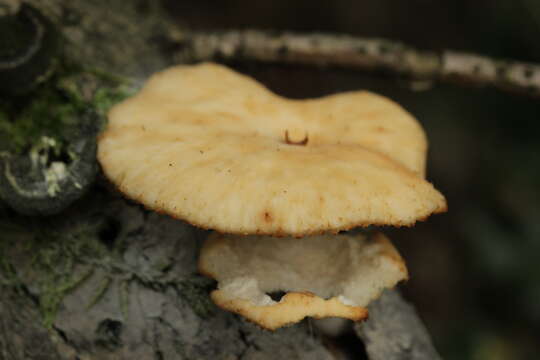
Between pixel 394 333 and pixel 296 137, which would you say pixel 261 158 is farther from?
pixel 394 333

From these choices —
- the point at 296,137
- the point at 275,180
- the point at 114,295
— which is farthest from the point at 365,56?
the point at 114,295

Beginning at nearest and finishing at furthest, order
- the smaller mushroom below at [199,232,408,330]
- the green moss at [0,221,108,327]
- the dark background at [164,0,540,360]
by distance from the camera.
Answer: the smaller mushroom below at [199,232,408,330], the green moss at [0,221,108,327], the dark background at [164,0,540,360]

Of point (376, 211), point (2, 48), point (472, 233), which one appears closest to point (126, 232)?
point (2, 48)

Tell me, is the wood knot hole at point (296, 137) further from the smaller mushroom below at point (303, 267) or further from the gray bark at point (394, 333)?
the gray bark at point (394, 333)

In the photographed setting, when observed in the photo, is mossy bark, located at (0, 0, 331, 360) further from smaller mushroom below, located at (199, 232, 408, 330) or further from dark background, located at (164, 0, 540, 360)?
dark background, located at (164, 0, 540, 360)

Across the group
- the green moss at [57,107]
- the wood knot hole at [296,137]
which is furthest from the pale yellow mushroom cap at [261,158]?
the green moss at [57,107]

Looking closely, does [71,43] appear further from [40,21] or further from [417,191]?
[417,191]

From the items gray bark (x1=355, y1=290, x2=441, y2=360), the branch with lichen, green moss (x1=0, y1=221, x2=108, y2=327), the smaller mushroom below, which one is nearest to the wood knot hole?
the smaller mushroom below

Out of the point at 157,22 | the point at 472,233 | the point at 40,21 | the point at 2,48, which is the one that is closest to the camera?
the point at 2,48
